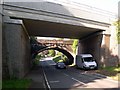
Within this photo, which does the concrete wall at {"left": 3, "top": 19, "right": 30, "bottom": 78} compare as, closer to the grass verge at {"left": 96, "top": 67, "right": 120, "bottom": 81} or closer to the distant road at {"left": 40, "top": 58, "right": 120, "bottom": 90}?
the distant road at {"left": 40, "top": 58, "right": 120, "bottom": 90}

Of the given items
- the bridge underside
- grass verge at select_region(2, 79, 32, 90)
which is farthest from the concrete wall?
the bridge underside

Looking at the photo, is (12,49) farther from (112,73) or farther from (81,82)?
(112,73)

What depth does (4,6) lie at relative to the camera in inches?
1097

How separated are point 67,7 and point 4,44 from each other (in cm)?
1135

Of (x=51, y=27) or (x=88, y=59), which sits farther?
(x=88, y=59)

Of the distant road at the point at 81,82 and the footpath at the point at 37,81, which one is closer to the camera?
the distant road at the point at 81,82

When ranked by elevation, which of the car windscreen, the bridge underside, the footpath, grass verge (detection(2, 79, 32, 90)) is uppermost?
the bridge underside

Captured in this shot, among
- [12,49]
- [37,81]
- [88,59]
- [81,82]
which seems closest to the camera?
[81,82]

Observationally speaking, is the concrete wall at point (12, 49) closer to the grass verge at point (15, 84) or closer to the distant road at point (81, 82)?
the distant road at point (81, 82)

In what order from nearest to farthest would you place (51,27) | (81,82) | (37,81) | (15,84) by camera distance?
(15,84) < (81,82) < (37,81) < (51,27)

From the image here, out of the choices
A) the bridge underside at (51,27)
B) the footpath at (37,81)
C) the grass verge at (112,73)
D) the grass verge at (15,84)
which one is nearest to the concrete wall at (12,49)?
the footpath at (37,81)

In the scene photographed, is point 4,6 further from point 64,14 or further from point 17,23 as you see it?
point 64,14

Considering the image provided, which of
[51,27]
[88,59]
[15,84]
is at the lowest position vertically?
[15,84]

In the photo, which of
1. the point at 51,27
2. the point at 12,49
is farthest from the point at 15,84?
the point at 51,27
